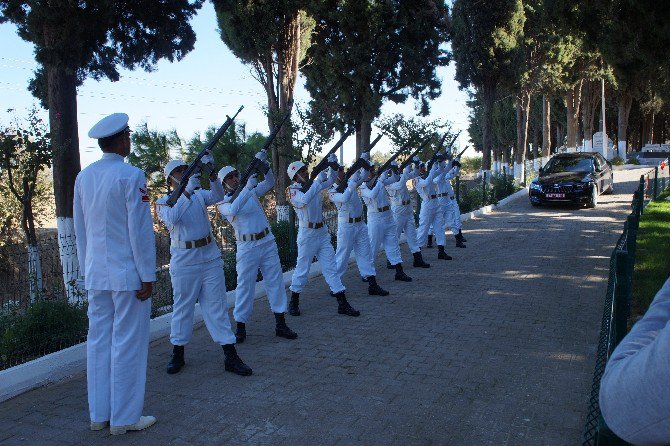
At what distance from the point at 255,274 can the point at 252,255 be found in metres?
0.24

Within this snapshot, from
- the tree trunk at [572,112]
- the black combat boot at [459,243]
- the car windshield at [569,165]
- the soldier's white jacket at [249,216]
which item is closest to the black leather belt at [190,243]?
the soldier's white jacket at [249,216]

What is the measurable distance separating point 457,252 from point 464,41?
13.0 m

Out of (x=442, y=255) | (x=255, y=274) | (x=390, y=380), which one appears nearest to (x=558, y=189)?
(x=442, y=255)

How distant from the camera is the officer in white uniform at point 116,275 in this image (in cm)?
403

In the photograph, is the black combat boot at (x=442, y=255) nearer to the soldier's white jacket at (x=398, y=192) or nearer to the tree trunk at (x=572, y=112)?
the soldier's white jacket at (x=398, y=192)

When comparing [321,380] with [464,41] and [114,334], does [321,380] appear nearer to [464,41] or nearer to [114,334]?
[114,334]

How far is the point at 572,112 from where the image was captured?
37719mm

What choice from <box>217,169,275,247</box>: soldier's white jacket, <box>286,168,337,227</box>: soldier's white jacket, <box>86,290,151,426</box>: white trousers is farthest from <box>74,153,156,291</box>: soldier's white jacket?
<box>286,168,337,227</box>: soldier's white jacket

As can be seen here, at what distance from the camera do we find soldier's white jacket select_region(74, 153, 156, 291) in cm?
402

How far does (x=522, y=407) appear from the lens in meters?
4.26

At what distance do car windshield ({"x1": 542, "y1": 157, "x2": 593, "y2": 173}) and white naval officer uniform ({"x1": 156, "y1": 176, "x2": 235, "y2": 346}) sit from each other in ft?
50.2

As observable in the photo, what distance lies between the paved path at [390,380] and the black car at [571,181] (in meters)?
9.18

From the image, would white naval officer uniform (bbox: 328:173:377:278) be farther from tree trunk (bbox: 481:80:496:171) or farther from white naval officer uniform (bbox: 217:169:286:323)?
tree trunk (bbox: 481:80:496:171)

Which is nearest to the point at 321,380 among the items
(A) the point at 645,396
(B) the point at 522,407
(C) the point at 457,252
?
(B) the point at 522,407
